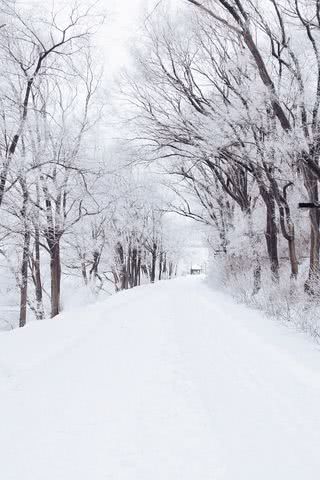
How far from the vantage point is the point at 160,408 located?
12.1 feet

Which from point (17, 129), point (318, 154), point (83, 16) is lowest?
point (318, 154)

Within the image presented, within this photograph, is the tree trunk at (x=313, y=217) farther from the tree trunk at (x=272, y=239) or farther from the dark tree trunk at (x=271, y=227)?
the tree trunk at (x=272, y=239)

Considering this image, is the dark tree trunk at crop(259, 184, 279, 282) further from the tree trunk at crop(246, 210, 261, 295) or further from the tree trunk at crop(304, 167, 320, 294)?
the tree trunk at crop(304, 167, 320, 294)

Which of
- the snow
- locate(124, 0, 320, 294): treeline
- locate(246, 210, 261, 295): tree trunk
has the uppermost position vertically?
locate(124, 0, 320, 294): treeline

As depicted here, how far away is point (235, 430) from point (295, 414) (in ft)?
2.52

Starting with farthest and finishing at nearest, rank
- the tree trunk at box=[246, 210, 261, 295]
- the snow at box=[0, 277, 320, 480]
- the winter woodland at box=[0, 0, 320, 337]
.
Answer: the tree trunk at box=[246, 210, 261, 295] < the winter woodland at box=[0, 0, 320, 337] < the snow at box=[0, 277, 320, 480]

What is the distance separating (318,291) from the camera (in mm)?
8547

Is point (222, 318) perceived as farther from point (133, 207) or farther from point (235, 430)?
point (133, 207)

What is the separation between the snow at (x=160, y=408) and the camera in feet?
8.70

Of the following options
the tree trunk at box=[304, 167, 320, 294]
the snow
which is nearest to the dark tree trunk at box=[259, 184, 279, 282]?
the tree trunk at box=[304, 167, 320, 294]

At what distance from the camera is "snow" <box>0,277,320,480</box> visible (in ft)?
8.70

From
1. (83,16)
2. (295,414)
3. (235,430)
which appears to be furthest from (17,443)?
(83,16)

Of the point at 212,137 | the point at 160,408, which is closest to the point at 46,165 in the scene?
the point at 212,137

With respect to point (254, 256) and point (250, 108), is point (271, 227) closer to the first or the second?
point (254, 256)
